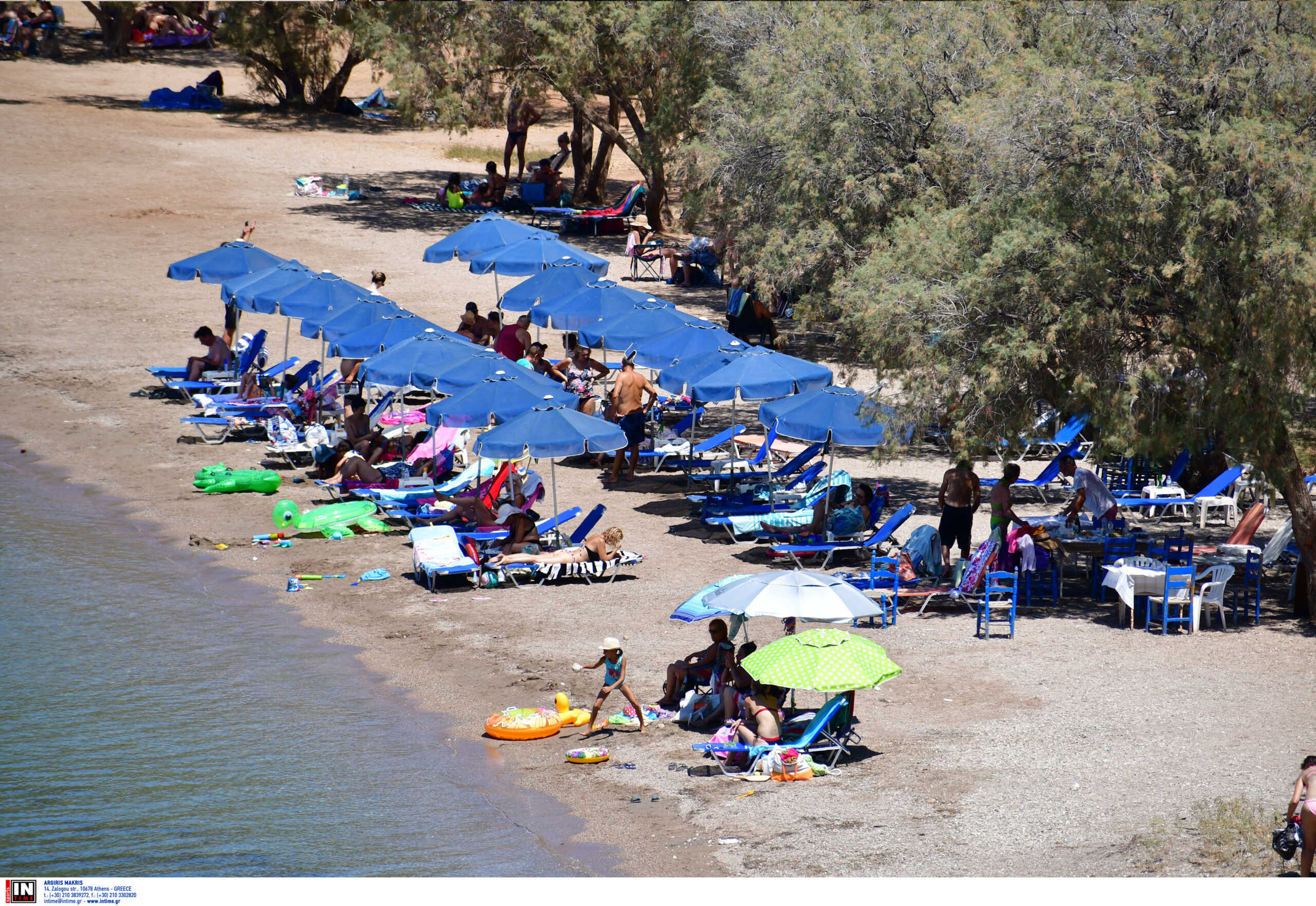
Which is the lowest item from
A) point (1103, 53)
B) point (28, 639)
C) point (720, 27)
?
point (28, 639)

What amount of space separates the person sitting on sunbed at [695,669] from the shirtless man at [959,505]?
3.79 metres

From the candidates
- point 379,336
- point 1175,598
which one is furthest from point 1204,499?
point 379,336

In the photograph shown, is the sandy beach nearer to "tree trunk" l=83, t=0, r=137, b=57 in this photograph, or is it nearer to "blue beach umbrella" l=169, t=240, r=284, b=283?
"blue beach umbrella" l=169, t=240, r=284, b=283

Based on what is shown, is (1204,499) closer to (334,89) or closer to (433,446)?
(433,446)

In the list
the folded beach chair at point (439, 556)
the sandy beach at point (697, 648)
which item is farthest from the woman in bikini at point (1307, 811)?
the folded beach chair at point (439, 556)

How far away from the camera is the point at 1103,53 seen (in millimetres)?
13664

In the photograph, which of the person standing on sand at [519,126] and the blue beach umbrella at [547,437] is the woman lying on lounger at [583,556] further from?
the person standing on sand at [519,126]

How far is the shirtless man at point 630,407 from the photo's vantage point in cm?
1945

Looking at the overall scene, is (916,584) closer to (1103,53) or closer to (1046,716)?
(1046,716)

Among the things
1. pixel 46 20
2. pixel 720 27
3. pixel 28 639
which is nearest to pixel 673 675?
pixel 28 639

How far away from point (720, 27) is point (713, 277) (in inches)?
273

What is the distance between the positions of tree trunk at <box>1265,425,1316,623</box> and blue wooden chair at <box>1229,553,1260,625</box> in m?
0.47

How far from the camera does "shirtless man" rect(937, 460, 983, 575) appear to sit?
14.8 meters

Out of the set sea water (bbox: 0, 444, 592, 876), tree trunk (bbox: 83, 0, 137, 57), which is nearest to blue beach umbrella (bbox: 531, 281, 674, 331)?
sea water (bbox: 0, 444, 592, 876)
